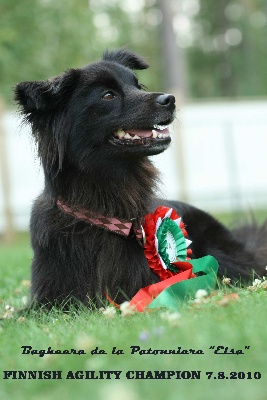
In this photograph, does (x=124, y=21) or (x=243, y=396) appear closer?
Result: (x=243, y=396)

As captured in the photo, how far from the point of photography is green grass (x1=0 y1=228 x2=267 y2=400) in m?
2.15

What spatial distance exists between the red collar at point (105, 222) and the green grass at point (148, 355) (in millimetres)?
981

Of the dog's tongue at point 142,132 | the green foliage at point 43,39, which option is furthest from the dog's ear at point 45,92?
the green foliage at point 43,39

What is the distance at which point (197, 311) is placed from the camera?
10.6ft

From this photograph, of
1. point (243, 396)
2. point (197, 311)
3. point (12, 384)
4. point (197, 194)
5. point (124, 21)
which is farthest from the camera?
point (124, 21)

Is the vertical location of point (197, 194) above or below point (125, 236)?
below

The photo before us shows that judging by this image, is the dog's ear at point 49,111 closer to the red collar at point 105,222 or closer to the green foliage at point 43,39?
the red collar at point 105,222

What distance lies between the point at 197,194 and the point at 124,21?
18105mm

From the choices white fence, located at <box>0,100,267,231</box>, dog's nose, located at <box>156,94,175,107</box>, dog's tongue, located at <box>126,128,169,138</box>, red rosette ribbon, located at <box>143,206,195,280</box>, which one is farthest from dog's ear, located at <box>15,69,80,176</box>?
white fence, located at <box>0,100,267,231</box>

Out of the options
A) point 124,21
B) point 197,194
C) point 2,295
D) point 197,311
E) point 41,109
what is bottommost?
point 197,194

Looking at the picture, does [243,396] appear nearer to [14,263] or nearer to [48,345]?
[48,345]

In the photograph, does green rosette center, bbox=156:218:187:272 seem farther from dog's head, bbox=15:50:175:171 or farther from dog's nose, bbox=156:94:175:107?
dog's nose, bbox=156:94:175:107

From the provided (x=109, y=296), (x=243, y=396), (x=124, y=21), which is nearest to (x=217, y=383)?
(x=243, y=396)

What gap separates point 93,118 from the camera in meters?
4.41
